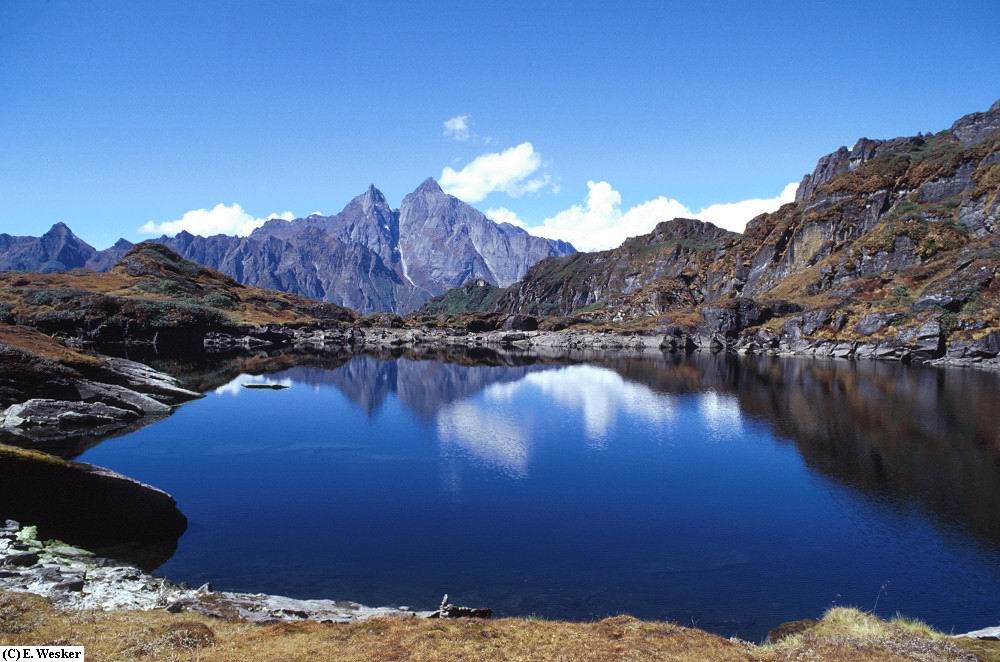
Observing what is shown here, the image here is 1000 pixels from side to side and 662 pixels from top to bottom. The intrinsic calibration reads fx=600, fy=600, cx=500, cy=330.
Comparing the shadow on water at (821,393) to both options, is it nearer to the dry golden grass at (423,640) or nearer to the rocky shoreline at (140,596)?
the dry golden grass at (423,640)

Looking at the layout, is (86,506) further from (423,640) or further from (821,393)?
(821,393)

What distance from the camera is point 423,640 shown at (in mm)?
20453

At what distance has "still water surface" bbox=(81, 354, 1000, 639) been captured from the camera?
102ft

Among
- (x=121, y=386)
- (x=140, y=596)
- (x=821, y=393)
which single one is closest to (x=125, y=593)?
(x=140, y=596)

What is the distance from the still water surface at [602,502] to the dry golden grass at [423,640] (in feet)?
21.2

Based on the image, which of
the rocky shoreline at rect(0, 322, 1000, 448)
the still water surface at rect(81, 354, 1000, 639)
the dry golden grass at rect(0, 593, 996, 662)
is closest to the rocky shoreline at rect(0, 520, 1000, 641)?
the dry golden grass at rect(0, 593, 996, 662)

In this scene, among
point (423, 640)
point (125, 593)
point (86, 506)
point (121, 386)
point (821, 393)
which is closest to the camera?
point (423, 640)

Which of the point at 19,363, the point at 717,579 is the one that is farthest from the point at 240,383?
the point at 717,579

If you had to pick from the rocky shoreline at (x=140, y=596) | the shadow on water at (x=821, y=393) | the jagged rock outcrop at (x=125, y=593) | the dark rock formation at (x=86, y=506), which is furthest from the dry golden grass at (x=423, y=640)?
the shadow on water at (x=821, y=393)

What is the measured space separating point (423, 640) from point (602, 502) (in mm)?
27698

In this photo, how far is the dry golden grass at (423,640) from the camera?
18.6m

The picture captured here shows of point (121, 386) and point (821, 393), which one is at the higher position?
point (121, 386)

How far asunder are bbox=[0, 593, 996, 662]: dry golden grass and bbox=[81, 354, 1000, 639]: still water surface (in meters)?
6.45

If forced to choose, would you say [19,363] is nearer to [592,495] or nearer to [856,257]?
[592,495]
